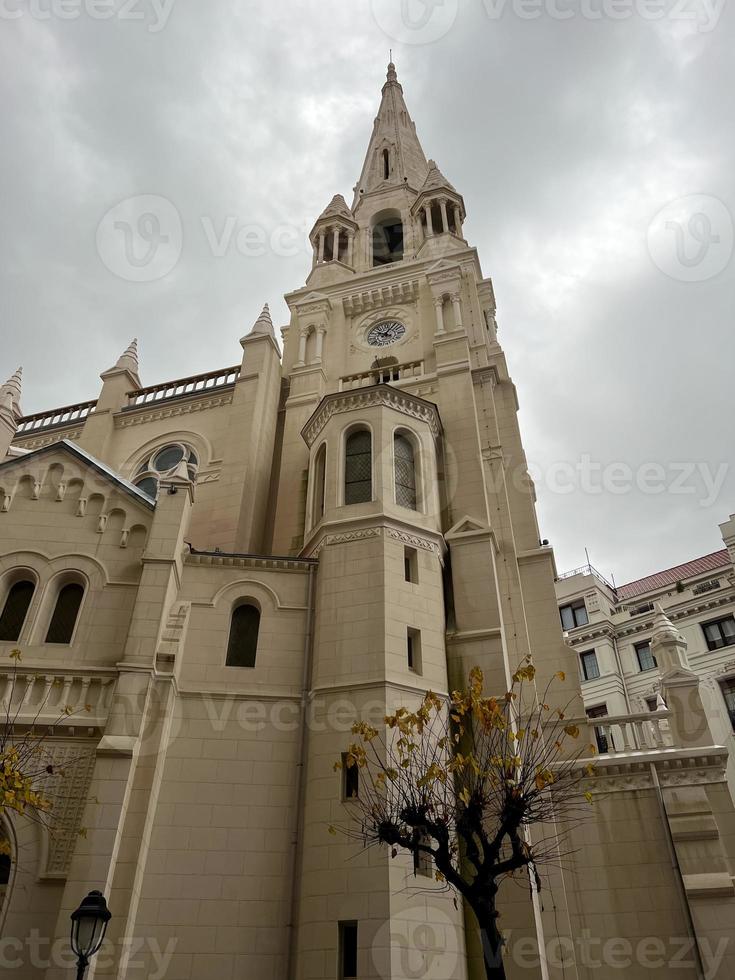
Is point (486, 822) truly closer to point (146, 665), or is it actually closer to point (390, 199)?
point (146, 665)

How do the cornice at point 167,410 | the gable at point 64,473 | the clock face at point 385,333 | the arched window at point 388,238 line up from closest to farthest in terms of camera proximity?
the gable at point 64,473
the cornice at point 167,410
the clock face at point 385,333
the arched window at point 388,238

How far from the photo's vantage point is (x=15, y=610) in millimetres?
17891

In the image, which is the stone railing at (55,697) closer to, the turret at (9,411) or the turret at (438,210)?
the turret at (9,411)

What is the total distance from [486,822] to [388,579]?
5999 mm

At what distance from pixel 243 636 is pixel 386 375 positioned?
42.7ft

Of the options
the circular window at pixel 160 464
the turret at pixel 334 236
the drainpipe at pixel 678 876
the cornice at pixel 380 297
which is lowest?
the drainpipe at pixel 678 876

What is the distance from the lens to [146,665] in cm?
1597

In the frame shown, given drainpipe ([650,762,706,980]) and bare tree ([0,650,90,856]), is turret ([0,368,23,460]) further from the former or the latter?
drainpipe ([650,762,706,980])

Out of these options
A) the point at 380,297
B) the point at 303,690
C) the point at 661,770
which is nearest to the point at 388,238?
the point at 380,297

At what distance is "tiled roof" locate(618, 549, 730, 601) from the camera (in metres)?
40.4

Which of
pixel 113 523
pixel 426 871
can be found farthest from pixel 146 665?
pixel 426 871

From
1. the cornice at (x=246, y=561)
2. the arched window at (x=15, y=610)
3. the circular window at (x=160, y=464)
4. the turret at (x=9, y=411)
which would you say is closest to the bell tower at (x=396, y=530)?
the cornice at (x=246, y=561)

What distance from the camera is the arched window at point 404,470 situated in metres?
21.0

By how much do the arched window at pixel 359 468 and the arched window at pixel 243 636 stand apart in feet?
13.7
